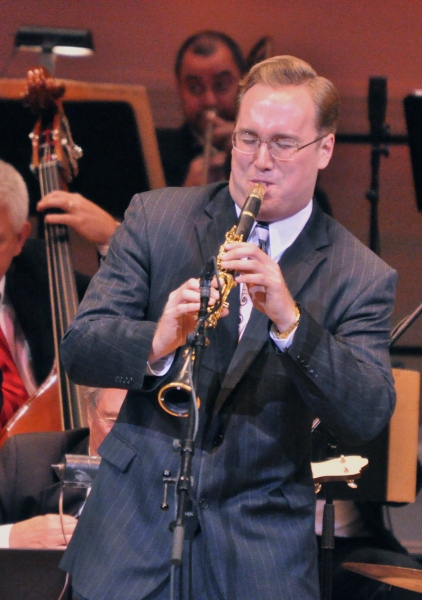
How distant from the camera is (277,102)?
1.61m

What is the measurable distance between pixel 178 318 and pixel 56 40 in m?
2.38

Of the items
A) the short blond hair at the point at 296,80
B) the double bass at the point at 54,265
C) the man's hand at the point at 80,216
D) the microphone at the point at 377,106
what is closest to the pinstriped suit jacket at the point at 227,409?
the short blond hair at the point at 296,80

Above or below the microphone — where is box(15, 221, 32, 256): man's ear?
below

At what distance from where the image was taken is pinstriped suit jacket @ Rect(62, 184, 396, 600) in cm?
145

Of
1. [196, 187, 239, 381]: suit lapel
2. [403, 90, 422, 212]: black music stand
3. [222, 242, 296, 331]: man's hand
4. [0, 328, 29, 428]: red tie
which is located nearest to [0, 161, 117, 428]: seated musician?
[0, 328, 29, 428]: red tie

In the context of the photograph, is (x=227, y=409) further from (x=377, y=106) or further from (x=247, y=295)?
(x=377, y=106)

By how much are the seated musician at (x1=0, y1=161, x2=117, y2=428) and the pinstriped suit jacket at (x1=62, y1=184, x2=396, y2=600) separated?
1351 millimetres

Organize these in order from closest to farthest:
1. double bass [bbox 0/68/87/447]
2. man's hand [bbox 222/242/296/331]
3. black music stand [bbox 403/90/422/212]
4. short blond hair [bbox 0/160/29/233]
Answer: man's hand [bbox 222/242/296/331], double bass [bbox 0/68/87/447], short blond hair [bbox 0/160/29/233], black music stand [bbox 403/90/422/212]

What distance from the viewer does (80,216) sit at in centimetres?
292

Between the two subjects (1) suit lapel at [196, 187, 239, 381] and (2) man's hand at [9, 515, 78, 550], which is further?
(2) man's hand at [9, 515, 78, 550]

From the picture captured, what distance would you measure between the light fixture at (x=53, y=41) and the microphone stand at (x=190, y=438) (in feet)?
7.75

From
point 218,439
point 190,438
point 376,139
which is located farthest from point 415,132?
point 190,438

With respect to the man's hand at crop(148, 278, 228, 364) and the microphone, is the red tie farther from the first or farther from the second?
the microphone

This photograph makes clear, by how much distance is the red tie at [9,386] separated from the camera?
283 centimetres
